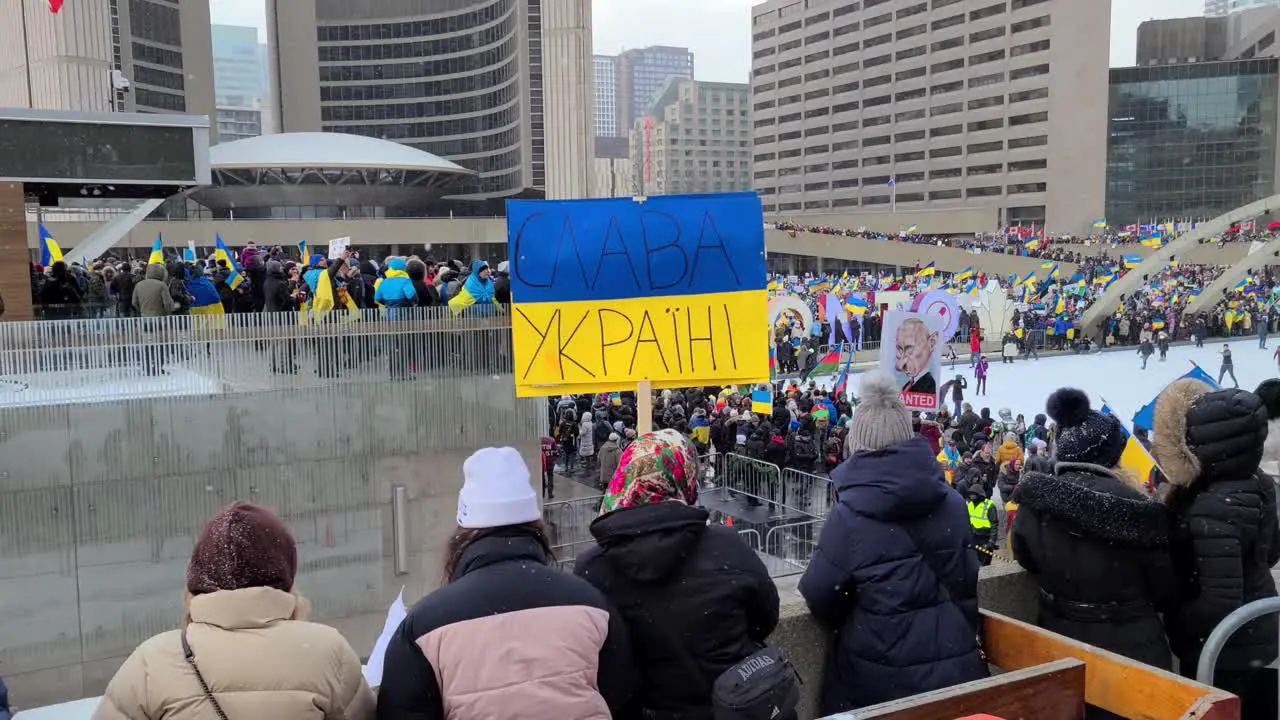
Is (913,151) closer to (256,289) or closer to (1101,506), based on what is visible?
(256,289)

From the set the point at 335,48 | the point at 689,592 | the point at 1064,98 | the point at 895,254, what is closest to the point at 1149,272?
the point at 895,254

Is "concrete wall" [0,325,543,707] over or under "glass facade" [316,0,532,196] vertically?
under

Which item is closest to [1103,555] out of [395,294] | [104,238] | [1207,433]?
[1207,433]

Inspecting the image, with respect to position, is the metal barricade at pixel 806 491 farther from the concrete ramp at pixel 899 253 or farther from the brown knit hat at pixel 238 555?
the concrete ramp at pixel 899 253

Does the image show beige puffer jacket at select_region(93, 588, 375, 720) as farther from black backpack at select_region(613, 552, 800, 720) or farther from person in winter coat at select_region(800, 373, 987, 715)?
person in winter coat at select_region(800, 373, 987, 715)

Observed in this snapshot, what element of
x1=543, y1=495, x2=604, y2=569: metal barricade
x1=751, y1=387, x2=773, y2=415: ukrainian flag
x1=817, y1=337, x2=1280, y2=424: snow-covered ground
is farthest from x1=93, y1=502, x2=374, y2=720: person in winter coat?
x1=817, y1=337, x2=1280, y2=424: snow-covered ground

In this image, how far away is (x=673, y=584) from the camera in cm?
254

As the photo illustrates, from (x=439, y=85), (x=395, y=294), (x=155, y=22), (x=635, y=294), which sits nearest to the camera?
(x=635, y=294)

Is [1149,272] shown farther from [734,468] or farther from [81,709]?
[81,709]

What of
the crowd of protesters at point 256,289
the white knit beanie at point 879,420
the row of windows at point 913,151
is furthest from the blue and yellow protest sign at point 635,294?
the row of windows at point 913,151

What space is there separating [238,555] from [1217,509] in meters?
2.80

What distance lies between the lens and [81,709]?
348cm

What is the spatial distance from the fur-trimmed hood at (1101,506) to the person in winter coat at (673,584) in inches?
41.8

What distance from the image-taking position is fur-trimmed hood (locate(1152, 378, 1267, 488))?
10.2 ft
